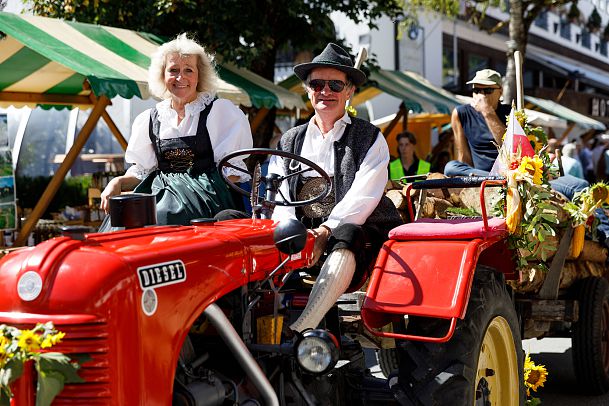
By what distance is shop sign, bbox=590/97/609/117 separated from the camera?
1195 inches

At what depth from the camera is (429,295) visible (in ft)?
11.9

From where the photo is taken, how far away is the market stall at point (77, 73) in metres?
8.35

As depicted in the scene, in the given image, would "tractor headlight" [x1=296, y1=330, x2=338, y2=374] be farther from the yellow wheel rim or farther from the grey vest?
the grey vest

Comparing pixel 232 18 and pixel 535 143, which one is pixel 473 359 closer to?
pixel 535 143

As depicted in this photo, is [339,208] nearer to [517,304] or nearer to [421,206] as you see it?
[421,206]

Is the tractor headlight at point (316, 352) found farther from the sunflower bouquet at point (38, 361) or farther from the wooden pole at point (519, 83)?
the wooden pole at point (519, 83)

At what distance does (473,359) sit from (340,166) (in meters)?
1.11

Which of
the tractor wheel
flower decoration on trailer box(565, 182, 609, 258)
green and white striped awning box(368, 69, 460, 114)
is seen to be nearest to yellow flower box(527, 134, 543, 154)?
flower decoration on trailer box(565, 182, 609, 258)

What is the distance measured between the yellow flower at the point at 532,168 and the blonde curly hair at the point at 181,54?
1635 millimetres

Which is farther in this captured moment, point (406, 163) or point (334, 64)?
point (406, 163)

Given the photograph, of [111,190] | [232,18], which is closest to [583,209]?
[111,190]

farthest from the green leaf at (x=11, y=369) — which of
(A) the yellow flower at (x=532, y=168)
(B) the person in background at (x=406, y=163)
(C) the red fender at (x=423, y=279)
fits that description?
(B) the person in background at (x=406, y=163)

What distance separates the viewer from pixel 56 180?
A: 9.23 m

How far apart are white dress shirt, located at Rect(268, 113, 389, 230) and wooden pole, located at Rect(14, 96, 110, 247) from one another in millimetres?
5245
